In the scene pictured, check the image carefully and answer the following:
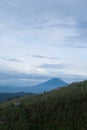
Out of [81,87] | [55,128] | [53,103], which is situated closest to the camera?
[55,128]

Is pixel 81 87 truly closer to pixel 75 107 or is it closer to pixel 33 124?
pixel 75 107

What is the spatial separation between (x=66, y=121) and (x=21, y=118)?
9.63 ft

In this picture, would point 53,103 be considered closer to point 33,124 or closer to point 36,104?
point 36,104

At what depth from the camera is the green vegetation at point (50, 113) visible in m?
21.8

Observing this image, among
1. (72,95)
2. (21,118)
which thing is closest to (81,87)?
(72,95)

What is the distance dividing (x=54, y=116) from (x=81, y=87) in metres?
4.85

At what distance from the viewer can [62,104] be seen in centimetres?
2405

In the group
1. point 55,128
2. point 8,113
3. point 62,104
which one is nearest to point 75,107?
point 62,104

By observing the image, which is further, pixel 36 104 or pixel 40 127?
pixel 36 104

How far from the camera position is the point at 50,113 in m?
23.4

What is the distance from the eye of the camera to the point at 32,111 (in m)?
24.0

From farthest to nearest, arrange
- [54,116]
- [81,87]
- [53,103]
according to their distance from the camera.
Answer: [81,87] → [53,103] → [54,116]

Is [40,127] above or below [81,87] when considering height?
below

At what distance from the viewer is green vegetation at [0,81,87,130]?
21812mm
